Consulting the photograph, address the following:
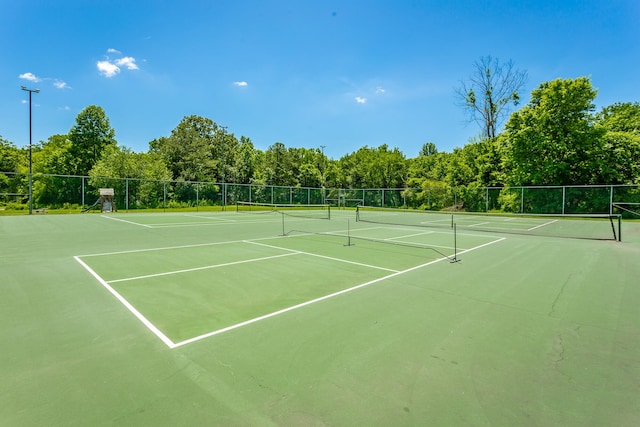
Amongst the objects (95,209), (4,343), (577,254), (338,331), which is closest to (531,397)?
(338,331)

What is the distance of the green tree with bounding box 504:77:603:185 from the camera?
2677cm

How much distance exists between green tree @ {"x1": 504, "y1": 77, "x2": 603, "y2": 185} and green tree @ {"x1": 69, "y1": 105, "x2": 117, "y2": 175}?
5142 centimetres

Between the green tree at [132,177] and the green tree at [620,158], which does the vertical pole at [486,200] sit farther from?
the green tree at [132,177]

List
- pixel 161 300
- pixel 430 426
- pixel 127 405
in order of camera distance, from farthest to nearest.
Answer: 1. pixel 161 300
2. pixel 127 405
3. pixel 430 426

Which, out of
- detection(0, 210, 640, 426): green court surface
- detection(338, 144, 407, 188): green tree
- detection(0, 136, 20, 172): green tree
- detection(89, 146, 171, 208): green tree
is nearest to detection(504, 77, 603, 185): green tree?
detection(338, 144, 407, 188): green tree

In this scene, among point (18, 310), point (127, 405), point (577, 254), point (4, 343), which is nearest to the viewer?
point (127, 405)

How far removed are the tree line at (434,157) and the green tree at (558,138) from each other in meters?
0.07

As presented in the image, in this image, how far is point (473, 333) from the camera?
12.5 feet

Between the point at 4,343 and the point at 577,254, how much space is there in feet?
41.1

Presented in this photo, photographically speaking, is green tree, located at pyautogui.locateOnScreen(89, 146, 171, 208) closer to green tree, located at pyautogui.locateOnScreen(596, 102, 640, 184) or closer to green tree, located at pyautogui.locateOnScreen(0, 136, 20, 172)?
green tree, located at pyautogui.locateOnScreen(0, 136, 20, 172)

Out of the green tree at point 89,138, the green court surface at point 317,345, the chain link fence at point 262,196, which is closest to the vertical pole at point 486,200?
the chain link fence at point 262,196

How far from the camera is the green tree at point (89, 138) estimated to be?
4344cm

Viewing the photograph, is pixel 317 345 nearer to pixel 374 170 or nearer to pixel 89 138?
pixel 374 170

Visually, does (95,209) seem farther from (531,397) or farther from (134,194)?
(531,397)
